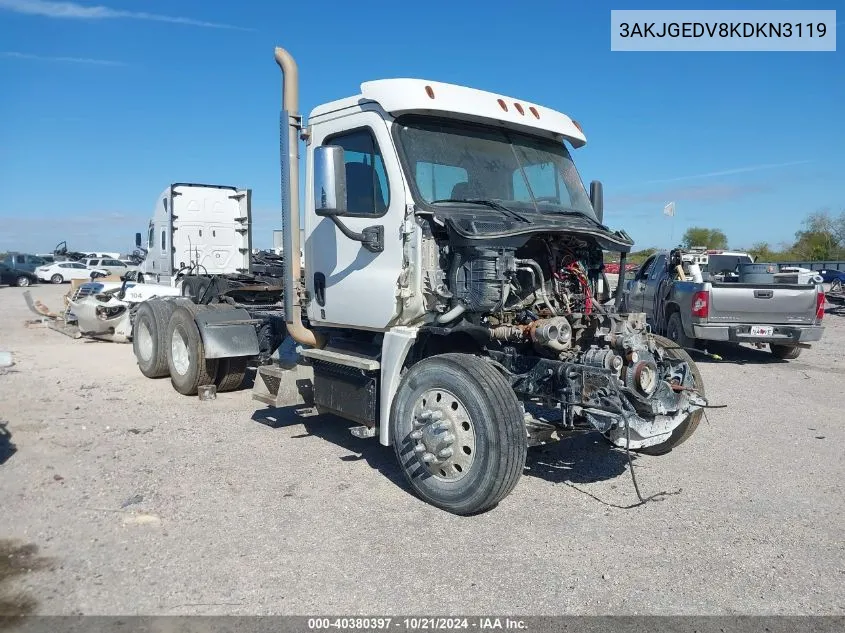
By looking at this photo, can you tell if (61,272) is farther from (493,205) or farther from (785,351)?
(493,205)

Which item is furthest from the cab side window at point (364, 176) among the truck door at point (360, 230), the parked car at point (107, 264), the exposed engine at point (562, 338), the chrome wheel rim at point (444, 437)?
the parked car at point (107, 264)

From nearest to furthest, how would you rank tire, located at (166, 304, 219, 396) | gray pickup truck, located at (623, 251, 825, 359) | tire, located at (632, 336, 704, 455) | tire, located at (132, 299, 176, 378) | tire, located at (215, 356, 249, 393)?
1. tire, located at (632, 336, 704, 455)
2. tire, located at (166, 304, 219, 396)
3. tire, located at (215, 356, 249, 393)
4. tire, located at (132, 299, 176, 378)
5. gray pickup truck, located at (623, 251, 825, 359)

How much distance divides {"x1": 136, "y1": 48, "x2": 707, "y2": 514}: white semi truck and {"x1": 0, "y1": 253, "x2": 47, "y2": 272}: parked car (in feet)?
126

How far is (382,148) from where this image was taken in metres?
5.14

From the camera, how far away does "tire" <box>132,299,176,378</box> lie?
9016 mm

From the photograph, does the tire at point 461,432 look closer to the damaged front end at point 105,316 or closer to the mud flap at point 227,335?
the mud flap at point 227,335

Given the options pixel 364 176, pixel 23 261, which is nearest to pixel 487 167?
pixel 364 176

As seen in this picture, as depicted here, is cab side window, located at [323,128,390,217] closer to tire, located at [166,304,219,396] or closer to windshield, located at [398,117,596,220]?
windshield, located at [398,117,596,220]

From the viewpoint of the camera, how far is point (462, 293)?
480cm

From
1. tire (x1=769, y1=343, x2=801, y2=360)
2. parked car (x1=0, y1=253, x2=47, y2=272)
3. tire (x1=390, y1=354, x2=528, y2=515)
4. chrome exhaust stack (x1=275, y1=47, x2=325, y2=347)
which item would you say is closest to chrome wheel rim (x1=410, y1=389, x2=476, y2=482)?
tire (x1=390, y1=354, x2=528, y2=515)

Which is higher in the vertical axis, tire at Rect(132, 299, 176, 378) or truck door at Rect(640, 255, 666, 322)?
truck door at Rect(640, 255, 666, 322)

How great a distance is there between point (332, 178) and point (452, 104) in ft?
3.48

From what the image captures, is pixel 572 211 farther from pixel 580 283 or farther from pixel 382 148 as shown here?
pixel 382 148

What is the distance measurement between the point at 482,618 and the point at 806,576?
1887 mm
